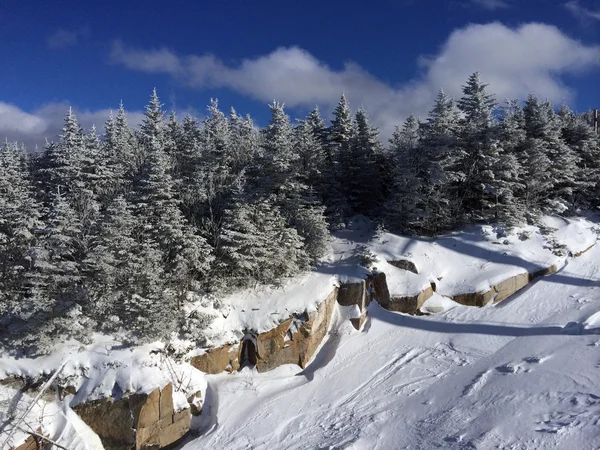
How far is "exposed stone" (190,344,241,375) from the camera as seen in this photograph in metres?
12.7

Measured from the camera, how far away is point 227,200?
1617cm

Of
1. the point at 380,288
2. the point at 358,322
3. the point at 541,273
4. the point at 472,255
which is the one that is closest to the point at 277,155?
the point at 380,288

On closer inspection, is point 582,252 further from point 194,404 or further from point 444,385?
point 194,404

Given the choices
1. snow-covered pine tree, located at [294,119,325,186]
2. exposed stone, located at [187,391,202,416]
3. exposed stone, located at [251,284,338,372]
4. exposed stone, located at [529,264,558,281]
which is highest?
snow-covered pine tree, located at [294,119,325,186]

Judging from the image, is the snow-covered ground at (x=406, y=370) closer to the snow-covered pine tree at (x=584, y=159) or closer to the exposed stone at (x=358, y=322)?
the exposed stone at (x=358, y=322)

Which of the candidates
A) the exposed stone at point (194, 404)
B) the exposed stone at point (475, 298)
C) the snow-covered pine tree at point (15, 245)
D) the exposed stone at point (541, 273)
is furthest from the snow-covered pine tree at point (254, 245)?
the exposed stone at point (541, 273)

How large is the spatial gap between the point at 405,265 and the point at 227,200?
8.22 m

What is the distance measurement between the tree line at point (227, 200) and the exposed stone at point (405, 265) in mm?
2766

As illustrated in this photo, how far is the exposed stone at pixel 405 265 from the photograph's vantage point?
55.3 ft

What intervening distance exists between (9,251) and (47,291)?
10.9 ft

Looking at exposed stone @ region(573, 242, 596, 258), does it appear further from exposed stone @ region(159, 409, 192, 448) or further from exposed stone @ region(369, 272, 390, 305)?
exposed stone @ region(159, 409, 192, 448)

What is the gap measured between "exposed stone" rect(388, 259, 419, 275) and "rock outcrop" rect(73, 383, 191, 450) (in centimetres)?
1066

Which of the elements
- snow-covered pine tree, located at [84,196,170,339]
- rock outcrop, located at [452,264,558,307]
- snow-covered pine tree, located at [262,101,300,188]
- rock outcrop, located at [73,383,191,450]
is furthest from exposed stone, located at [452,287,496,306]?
rock outcrop, located at [73,383,191,450]

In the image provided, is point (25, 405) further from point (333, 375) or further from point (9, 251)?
point (333, 375)
